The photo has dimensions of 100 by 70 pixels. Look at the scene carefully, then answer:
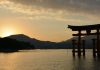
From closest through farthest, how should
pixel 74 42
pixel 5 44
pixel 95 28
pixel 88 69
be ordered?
1. pixel 88 69
2. pixel 95 28
3. pixel 74 42
4. pixel 5 44

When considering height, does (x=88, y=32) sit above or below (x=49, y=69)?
above

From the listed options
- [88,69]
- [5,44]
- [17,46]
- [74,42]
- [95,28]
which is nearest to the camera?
[88,69]

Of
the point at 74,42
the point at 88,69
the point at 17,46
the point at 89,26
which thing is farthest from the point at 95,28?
the point at 17,46

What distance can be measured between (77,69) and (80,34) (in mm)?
19426

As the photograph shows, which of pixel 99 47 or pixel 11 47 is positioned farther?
pixel 11 47

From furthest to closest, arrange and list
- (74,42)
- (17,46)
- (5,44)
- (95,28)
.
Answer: (17,46) < (5,44) < (74,42) < (95,28)

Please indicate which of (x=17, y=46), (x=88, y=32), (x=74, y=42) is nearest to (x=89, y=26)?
(x=88, y=32)

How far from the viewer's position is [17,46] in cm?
16712

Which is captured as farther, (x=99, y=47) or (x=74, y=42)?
(x=74, y=42)

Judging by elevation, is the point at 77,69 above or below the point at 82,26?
below

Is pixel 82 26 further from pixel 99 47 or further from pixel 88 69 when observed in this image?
pixel 88 69

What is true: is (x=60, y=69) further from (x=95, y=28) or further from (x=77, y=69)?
(x=95, y=28)

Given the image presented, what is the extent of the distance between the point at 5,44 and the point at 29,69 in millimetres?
118725

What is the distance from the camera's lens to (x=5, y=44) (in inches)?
5920
